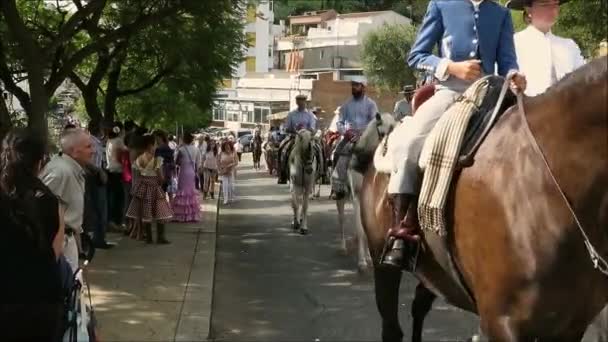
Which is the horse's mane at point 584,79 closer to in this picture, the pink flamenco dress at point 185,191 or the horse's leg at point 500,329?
the horse's leg at point 500,329

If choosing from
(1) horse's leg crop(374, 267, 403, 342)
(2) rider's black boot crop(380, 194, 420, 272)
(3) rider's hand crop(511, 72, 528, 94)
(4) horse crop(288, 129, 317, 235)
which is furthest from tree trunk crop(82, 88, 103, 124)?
(3) rider's hand crop(511, 72, 528, 94)

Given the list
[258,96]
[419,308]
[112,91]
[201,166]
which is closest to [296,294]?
[419,308]

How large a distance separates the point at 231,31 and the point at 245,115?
5615cm

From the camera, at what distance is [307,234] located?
16.0 meters

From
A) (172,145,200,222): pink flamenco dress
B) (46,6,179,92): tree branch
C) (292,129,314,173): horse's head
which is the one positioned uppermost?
(46,6,179,92): tree branch

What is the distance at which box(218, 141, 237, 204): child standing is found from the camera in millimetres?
23170

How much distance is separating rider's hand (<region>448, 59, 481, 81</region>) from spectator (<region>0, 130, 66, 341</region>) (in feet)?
7.94

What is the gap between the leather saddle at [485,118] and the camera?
4051 mm

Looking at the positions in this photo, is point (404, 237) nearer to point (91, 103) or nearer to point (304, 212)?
point (304, 212)

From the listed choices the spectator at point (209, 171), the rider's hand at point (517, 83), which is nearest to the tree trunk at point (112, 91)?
the spectator at point (209, 171)

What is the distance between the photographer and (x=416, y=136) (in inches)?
190

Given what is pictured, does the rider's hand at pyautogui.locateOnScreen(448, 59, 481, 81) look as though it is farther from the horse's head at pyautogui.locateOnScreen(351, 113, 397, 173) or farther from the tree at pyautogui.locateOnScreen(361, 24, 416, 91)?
the tree at pyautogui.locateOnScreen(361, 24, 416, 91)

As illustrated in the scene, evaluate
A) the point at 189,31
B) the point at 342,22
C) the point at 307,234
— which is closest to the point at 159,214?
the point at 307,234

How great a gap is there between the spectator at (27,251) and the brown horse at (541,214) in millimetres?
2268
